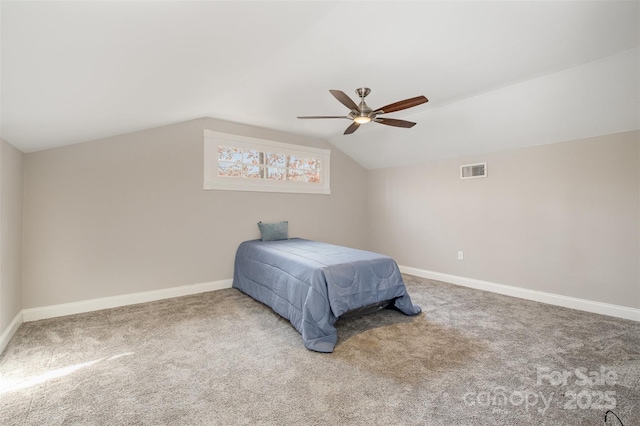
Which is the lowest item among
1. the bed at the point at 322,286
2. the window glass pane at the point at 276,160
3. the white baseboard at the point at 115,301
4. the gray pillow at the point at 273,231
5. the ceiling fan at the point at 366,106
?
the white baseboard at the point at 115,301

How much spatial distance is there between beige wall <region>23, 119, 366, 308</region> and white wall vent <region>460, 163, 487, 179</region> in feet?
9.58

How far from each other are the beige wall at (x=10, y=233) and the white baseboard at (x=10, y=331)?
0.03 metres

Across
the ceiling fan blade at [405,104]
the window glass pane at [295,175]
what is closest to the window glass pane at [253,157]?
the window glass pane at [295,175]

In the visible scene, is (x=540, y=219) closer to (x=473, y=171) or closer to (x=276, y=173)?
(x=473, y=171)

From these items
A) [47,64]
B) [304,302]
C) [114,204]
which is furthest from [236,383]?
[114,204]

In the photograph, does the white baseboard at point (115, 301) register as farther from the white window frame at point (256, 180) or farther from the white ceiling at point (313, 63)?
the white ceiling at point (313, 63)

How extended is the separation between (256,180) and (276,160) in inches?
20.3

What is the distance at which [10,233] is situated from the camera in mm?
2602

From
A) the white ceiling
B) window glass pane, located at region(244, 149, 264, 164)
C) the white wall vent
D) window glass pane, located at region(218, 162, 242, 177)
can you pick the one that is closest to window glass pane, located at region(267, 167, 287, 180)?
window glass pane, located at region(244, 149, 264, 164)

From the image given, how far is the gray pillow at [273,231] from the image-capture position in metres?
4.31

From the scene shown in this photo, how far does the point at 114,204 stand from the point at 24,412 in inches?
90.7

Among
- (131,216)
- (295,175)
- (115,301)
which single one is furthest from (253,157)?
(115,301)

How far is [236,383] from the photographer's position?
1917mm

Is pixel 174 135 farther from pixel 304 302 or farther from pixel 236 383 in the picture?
pixel 236 383
